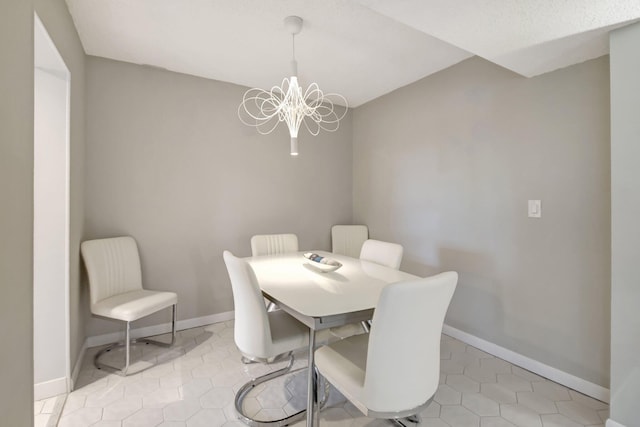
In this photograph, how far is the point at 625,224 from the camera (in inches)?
61.7

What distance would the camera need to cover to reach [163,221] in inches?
112

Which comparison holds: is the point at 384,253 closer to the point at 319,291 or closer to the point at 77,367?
the point at 319,291

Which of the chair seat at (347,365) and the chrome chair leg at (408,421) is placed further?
the chrome chair leg at (408,421)

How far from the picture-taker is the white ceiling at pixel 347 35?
1.50 meters

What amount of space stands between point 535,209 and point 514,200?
0.16m

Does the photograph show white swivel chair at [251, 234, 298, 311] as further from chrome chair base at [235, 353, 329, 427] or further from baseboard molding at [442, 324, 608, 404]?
baseboard molding at [442, 324, 608, 404]

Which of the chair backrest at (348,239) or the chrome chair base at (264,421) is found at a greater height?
the chair backrest at (348,239)

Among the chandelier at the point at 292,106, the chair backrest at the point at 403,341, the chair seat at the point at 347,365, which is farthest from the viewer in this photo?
the chandelier at the point at 292,106

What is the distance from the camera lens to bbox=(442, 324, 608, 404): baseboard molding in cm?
191

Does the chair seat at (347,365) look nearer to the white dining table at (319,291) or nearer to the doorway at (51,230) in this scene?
the white dining table at (319,291)

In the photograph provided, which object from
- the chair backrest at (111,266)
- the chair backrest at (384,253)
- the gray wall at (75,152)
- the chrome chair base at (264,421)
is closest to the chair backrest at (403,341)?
the chrome chair base at (264,421)

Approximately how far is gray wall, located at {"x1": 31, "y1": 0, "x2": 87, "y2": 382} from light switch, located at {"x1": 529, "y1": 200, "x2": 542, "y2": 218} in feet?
10.1

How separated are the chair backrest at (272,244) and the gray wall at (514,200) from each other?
1151mm

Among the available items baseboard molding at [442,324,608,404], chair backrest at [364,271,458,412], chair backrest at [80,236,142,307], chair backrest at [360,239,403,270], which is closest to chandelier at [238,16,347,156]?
chair backrest at [360,239,403,270]
